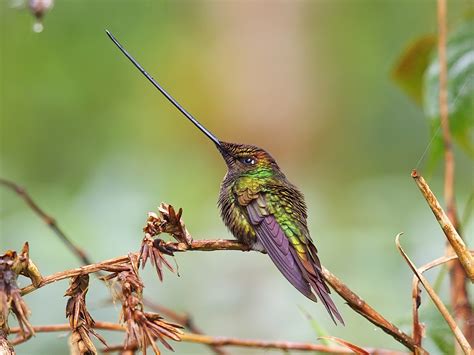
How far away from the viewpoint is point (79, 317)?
103cm

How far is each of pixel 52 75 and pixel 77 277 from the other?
6505 millimetres

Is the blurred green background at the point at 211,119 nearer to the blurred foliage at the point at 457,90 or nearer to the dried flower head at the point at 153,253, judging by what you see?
the blurred foliage at the point at 457,90

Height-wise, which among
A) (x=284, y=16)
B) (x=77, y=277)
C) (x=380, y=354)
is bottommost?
(x=380, y=354)

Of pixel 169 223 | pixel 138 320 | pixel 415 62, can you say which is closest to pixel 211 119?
pixel 415 62

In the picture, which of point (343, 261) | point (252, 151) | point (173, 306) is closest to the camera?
point (252, 151)

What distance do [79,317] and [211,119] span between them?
5748 millimetres

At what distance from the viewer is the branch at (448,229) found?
107cm

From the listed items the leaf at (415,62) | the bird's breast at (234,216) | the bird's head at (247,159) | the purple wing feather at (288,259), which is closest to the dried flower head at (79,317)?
the purple wing feather at (288,259)

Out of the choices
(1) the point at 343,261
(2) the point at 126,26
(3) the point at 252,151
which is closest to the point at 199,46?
(2) the point at 126,26

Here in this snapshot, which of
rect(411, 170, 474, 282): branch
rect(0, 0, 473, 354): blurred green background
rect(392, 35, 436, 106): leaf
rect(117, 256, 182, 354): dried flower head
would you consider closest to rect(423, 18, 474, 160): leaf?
rect(392, 35, 436, 106): leaf

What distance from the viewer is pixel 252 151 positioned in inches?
80.3

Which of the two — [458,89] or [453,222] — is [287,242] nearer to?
[453,222]

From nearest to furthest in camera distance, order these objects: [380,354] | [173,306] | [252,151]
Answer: [380,354], [252,151], [173,306]

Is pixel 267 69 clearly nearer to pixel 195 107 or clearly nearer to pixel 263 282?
pixel 195 107
